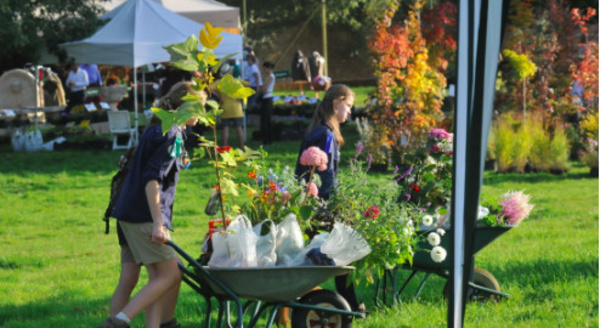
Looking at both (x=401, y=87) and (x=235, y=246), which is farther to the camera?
(x=401, y=87)

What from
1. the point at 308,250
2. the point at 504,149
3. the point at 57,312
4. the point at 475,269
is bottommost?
the point at 57,312

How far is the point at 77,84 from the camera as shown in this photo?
20781 millimetres

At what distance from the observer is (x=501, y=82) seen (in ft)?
74.6

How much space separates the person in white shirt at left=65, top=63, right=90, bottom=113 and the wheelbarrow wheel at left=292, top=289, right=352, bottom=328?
16.2 meters

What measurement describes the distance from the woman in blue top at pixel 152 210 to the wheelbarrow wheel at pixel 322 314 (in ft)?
2.45

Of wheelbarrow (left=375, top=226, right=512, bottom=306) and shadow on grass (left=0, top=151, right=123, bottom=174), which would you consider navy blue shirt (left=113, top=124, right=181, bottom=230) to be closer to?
wheelbarrow (left=375, top=226, right=512, bottom=306)

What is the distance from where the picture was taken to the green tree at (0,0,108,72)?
18812 mm

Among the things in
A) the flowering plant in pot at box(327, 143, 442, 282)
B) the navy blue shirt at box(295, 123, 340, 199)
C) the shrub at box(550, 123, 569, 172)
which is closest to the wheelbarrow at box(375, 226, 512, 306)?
the flowering plant in pot at box(327, 143, 442, 282)

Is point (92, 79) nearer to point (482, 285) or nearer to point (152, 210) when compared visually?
point (482, 285)

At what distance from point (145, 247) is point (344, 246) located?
1.17 meters

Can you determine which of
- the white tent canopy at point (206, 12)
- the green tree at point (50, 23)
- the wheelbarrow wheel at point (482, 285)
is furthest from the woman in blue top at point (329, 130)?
the white tent canopy at point (206, 12)

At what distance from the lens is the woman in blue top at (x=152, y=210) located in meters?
5.14

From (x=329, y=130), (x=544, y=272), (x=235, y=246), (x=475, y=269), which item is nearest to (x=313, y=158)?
(x=235, y=246)

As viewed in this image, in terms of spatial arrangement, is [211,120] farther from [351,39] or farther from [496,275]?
[351,39]
